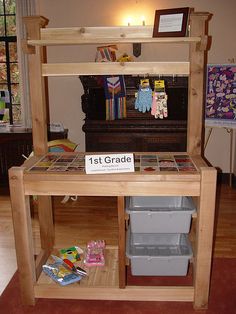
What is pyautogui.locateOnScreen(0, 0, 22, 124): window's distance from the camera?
3996mm

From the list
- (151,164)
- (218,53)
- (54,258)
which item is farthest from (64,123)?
(151,164)

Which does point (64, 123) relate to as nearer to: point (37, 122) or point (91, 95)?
point (91, 95)

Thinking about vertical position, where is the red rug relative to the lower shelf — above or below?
below

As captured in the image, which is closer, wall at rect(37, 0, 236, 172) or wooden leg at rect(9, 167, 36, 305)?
wooden leg at rect(9, 167, 36, 305)

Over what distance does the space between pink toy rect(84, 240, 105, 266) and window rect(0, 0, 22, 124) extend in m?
2.61

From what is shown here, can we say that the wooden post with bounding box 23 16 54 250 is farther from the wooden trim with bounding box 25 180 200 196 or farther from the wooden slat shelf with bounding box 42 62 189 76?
the wooden trim with bounding box 25 180 200 196

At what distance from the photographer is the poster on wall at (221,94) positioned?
3535mm

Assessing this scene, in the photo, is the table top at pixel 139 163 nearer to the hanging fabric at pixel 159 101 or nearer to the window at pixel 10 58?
the hanging fabric at pixel 159 101

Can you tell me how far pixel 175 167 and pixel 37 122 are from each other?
0.84 m

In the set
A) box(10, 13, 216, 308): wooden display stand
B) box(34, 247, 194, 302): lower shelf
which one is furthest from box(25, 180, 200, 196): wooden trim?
box(34, 247, 194, 302): lower shelf

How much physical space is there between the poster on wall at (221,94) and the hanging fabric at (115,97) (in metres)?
0.94

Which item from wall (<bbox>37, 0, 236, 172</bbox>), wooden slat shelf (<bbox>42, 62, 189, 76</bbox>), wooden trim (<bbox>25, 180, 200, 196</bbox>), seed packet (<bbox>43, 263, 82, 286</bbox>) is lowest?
seed packet (<bbox>43, 263, 82, 286</bbox>)

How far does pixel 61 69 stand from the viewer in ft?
5.89

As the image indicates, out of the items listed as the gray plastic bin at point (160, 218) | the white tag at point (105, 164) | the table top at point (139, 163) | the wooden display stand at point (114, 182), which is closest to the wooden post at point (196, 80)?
the wooden display stand at point (114, 182)
